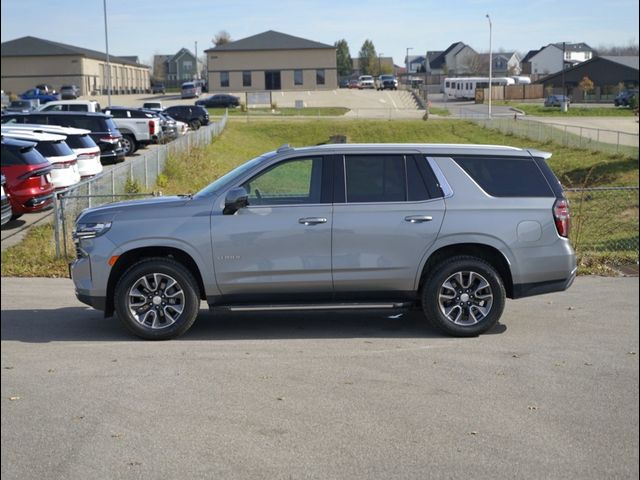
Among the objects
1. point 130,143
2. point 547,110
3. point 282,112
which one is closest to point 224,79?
point 282,112

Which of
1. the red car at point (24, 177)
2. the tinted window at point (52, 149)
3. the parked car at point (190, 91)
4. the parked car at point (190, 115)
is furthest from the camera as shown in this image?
the parked car at point (190, 91)

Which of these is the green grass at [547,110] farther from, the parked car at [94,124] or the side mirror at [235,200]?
the side mirror at [235,200]

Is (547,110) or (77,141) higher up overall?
(547,110)

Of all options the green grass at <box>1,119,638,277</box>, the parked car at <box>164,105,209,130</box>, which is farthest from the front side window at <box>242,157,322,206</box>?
the parked car at <box>164,105,209,130</box>

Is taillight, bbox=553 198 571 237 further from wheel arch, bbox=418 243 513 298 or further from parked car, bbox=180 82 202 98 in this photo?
parked car, bbox=180 82 202 98

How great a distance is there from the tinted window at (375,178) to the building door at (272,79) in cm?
7859

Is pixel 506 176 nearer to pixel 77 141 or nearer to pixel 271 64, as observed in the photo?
pixel 77 141

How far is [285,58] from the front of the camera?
282ft

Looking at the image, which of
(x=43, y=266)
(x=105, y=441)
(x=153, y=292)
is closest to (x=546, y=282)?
(x=153, y=292)

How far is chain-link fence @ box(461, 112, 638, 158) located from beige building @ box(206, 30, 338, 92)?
5270 centimetres

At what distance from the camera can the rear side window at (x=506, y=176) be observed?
8453mm

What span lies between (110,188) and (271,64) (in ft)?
232

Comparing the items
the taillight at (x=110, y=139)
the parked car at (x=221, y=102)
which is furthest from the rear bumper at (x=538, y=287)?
the parked car at (x=221, y=102)

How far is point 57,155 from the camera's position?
1819 cm
